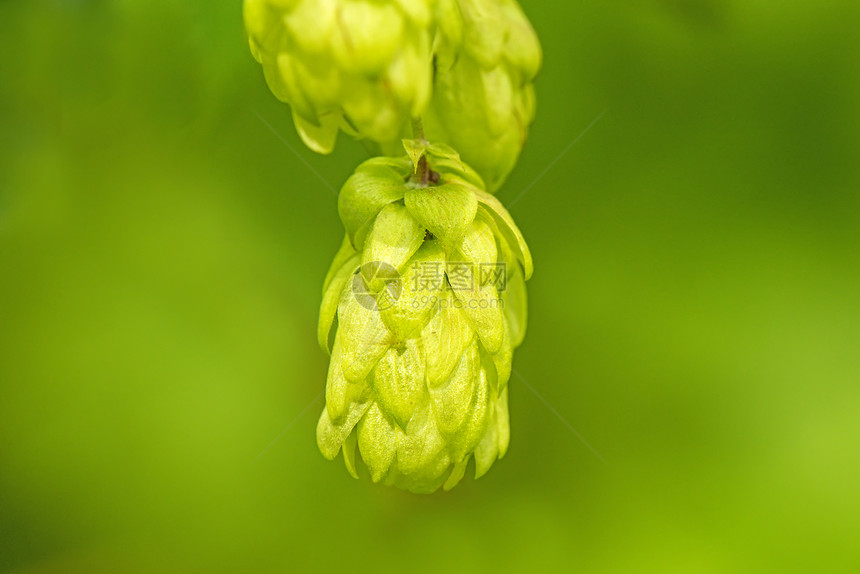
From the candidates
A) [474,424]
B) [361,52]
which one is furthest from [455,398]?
[361,52]

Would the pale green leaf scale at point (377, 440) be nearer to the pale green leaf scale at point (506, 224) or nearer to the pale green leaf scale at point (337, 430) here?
the pale green leaf scale at point (337, 430)

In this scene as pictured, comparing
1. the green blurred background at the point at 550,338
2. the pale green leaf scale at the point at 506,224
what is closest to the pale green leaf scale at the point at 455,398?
the pale green leaf scale at the point at 506,224

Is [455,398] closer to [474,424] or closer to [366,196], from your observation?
[474,424]

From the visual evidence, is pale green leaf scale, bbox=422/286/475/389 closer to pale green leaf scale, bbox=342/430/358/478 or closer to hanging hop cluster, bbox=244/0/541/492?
hanging hop cluster, bbox=244/0/541/492

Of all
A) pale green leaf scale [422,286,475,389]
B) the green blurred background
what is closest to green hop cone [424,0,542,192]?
pale green leaf scale [422,286,475,389]

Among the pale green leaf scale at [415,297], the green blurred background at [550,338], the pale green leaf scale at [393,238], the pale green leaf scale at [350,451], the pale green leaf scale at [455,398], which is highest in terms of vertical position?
the pale green leaf scale at [393,238]

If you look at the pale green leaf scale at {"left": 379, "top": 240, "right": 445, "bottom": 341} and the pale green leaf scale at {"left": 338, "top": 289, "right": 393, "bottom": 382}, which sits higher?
the pale green leaf scale at {"left": 379, "top": 240, "right": 445, "bottom": 341}

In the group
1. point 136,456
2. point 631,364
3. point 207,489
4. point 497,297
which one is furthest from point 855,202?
point 136,456
